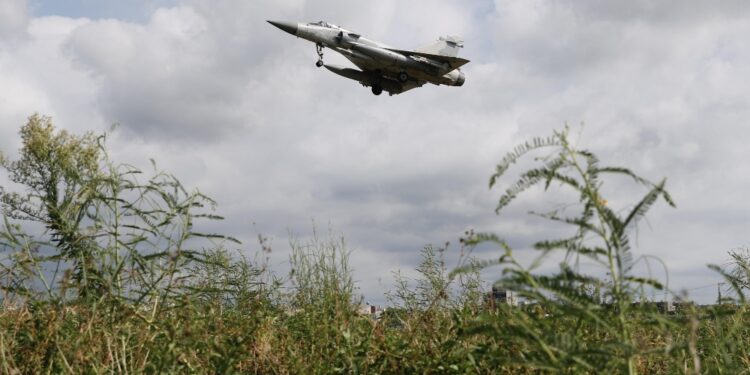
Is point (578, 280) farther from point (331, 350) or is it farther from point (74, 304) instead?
point (74, 304)

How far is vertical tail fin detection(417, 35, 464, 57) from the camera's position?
4619 centimetres

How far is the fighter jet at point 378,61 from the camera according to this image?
38.2 metres

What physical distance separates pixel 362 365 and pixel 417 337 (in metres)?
0.46

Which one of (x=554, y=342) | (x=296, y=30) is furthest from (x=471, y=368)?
(x=296, y=30)

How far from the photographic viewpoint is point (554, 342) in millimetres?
2174

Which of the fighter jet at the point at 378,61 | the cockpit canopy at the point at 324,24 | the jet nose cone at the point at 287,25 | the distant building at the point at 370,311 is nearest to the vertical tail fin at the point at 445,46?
the fighter jet at the point at 378,61

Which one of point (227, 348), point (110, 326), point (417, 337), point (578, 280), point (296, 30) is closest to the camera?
point (578, 280)

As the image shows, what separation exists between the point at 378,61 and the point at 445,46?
871 centimetres

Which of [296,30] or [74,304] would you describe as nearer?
[74,304]

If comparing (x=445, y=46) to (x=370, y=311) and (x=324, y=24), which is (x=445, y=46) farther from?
(x=370, y=311)

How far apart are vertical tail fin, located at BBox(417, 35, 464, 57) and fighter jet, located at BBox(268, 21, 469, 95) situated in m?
2.51

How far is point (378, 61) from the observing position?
3956cm

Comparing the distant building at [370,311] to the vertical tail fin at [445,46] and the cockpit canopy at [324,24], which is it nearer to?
the cockpit canopy at [324,24]

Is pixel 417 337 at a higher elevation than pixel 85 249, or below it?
below
